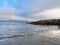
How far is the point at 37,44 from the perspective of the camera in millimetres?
11758

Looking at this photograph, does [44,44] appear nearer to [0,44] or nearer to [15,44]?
[15,44]

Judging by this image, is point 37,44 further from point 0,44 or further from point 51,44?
point 0,44

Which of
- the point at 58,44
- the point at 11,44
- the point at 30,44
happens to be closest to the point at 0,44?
the point at 11,44

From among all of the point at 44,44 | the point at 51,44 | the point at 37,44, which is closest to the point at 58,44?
the point at 51,44

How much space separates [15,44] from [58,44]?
4.62 m

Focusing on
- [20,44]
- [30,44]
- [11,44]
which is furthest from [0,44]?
[30,44]

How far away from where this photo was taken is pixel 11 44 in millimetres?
11711

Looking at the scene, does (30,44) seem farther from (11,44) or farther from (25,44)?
(11,44)

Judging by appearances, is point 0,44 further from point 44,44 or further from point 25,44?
point 44,44

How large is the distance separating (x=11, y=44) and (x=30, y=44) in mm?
2035

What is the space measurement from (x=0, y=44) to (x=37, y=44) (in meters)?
3.90

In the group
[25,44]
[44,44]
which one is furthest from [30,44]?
[44,44]

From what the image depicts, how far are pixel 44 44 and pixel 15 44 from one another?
312cm

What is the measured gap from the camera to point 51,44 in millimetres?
11828
